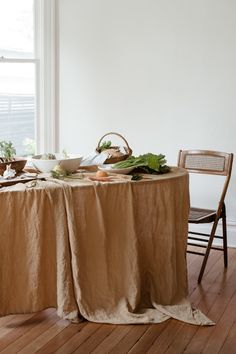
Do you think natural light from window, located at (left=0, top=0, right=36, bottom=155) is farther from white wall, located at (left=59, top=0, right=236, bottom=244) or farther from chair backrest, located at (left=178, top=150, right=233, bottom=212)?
chair backrest, located at (left=178, top=150, right=233, bottom=212)

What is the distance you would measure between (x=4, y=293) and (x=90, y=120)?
2.31 metres

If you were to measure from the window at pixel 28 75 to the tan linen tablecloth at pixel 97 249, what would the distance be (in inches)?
68.2

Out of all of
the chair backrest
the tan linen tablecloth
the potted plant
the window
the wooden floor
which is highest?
the window

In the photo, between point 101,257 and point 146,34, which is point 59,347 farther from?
point 146,34

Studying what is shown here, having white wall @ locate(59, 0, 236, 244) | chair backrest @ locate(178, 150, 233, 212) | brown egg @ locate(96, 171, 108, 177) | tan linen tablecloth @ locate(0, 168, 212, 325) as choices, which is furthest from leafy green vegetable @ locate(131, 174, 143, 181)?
Result: white wall @ locate(59, 0, 236, 244)

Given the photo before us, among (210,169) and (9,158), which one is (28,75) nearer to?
(9,158)

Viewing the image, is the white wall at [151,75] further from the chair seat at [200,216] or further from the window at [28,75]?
the chair seat at [200,216]

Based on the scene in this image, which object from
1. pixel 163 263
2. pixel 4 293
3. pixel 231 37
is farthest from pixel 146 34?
pixel 4 293

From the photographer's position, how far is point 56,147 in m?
5.24

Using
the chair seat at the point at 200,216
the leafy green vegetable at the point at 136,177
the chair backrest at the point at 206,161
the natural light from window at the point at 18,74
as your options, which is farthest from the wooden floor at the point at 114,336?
the natural light from window at the point at 18,74

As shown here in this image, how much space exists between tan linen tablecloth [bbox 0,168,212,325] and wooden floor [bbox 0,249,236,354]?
8 cm

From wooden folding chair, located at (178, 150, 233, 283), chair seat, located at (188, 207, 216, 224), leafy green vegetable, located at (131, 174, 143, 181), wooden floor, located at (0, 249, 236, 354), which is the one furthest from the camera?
wooden folding chair, located at (178, 150, 233, 283)

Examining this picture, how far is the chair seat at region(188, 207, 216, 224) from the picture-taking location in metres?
3.89

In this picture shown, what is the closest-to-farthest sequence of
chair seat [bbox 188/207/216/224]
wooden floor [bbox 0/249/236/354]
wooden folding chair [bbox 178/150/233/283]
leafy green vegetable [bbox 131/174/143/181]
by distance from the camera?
1. wooden floor [bbox 0/249/236/354]
2. leafy green vegetable [bbox 131/174/143/181]
3. chair seat [bbox 188/207/216/224]
4. wooden folding chair [bbox 178/150/233/283]
